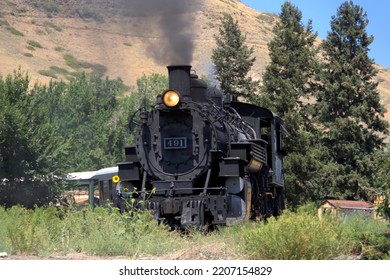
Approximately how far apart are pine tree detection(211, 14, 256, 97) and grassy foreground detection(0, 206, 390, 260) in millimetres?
28356

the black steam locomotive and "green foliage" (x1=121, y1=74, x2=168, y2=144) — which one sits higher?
"green foliage" (x1=121, y1=74, x2=168, y2=144)

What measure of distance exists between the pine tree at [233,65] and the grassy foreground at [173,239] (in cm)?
2836

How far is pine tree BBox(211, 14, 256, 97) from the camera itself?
1660 inches

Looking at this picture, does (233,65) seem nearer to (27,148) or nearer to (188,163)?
(27,148)

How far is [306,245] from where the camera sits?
10281 mm

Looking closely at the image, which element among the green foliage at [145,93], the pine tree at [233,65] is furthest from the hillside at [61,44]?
the pine tree at [233,65]

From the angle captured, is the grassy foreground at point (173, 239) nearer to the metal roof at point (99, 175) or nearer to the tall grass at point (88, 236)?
the tall grass at point (88, 236)

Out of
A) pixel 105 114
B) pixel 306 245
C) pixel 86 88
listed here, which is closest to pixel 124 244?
pixel 306 245

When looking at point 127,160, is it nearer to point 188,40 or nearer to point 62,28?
point 188,40

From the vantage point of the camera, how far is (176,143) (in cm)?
1625

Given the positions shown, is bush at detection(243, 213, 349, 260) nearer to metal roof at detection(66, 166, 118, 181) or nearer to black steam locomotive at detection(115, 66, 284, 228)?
black steam locomotive at detection(115, 66, 284, 228)

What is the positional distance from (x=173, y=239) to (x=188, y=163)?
12.4ft

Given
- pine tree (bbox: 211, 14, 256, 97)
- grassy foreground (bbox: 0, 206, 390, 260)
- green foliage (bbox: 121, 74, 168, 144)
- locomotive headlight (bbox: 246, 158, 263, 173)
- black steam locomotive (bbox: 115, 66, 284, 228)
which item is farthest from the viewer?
green foliage (bbox: 121, 74, 168, 144)

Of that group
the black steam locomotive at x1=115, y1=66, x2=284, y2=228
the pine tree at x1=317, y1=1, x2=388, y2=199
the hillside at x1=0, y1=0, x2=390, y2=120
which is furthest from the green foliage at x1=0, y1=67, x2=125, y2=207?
the hillside at x1=0, y1=0, x2=390, y2=120
